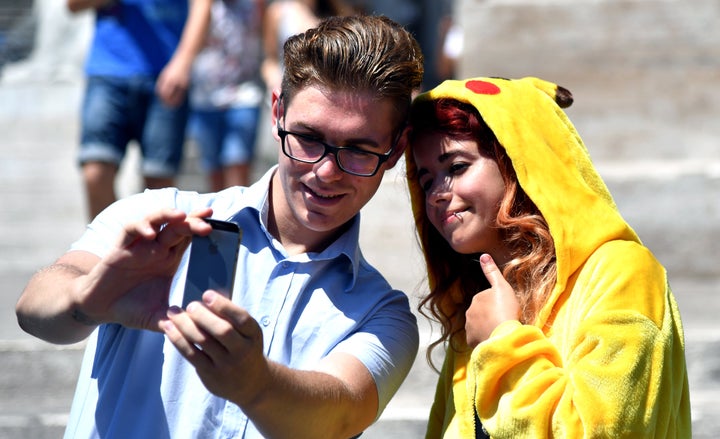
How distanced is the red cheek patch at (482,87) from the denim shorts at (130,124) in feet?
8.64

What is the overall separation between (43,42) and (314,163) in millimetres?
A: 5666

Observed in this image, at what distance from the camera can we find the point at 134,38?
4965 millimetres

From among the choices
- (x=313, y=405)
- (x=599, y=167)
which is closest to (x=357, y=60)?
(x=313, y=405)

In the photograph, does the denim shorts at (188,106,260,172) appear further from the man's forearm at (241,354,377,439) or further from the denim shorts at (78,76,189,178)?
the man's forearm at (241,354,377,439)

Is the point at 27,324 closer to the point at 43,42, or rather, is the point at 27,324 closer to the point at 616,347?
the point at 616,347

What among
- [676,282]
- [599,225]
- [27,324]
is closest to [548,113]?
[599,225]

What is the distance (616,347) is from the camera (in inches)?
84.0

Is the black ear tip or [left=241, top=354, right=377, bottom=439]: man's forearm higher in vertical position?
the black ear tip

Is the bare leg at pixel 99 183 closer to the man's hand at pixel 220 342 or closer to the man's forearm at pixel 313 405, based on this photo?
the man's forearm at pixel 313 405

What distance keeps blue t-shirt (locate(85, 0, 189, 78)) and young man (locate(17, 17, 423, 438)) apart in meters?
2.53

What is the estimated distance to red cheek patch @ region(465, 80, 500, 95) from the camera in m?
2.48

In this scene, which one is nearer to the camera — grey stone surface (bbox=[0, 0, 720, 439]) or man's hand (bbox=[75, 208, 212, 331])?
man's hand (bbox=[75, 208, 212, 331])

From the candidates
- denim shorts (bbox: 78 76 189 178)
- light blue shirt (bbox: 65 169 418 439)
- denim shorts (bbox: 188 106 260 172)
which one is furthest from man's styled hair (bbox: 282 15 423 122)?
denim shorts (bbox: 188 106 260 172)

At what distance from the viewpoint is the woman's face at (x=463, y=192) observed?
245cm
